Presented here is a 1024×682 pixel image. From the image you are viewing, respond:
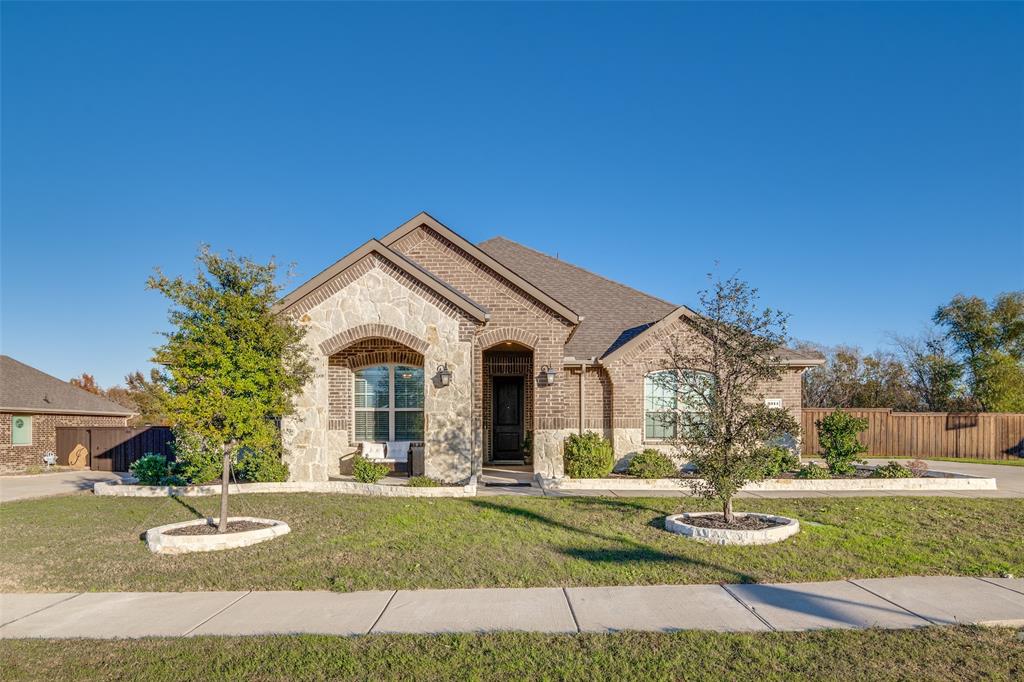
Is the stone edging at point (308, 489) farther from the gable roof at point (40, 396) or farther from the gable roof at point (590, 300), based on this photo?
the gable roof at point (40, 396)

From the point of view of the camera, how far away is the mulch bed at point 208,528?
28.0ft

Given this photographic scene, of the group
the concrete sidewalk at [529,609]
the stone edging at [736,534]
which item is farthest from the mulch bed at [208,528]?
the stone edging at [736,534]

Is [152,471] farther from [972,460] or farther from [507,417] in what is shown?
[972,460]

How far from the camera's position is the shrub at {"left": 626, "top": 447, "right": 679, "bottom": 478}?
1338 centimetres

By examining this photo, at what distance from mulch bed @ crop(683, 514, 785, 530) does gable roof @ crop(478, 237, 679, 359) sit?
685 centimetres

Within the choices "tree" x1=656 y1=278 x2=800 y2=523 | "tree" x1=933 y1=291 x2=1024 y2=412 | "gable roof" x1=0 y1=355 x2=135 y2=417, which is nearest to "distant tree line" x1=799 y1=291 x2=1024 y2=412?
"tree" x1=933 y1=291 x2=1024 y2=412

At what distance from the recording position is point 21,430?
21062 millimetres

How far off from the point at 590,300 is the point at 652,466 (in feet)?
23.5

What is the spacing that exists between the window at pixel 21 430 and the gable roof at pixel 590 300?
673 inches

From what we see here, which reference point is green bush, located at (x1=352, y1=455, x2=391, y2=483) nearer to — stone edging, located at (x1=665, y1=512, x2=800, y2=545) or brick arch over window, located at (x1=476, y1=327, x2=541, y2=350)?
brick arch over window, located at (x1=476, y1=327, x2=541, y2=350)

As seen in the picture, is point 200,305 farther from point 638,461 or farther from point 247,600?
point 638,461

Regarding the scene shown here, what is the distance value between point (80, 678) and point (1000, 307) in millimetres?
36541

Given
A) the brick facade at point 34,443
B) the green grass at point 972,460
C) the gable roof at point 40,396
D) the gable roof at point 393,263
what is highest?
the gable roof at point 393,263

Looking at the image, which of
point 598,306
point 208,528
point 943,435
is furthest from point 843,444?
point 208,528
